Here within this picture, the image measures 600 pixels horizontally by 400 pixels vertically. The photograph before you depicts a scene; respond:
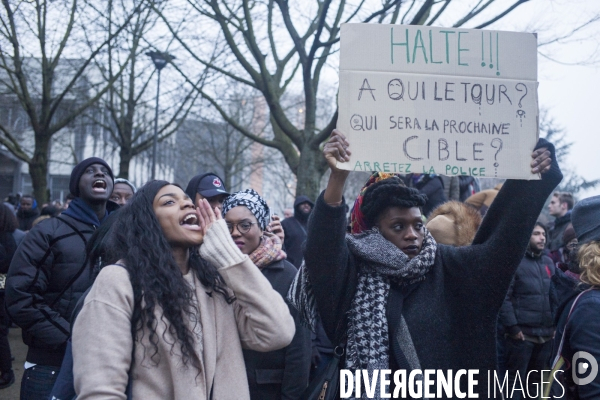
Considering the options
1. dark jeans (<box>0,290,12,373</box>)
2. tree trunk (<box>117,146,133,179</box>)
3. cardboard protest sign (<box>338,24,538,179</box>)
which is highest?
tree trunk (<box>117,146,133,179</box>)

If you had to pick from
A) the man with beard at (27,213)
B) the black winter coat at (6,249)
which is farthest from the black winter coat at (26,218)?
the black winter coat at (6,249)

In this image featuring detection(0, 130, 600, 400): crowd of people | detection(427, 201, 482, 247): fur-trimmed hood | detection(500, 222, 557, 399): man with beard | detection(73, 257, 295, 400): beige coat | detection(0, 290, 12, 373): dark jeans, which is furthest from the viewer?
detection(0, 290, 12, 373): dark jeans

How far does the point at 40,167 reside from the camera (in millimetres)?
14953

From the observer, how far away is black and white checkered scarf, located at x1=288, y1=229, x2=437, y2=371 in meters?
2.66

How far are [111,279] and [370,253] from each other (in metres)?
1.09

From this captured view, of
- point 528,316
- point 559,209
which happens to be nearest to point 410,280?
point 528,316

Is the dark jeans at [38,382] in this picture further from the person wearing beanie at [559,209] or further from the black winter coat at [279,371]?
the person wearing beanie at [559,209]

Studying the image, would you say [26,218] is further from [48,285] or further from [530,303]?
[530,303]

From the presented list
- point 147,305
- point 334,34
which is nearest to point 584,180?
point 334,34

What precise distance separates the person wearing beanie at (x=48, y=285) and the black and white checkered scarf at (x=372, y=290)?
74.1 inches

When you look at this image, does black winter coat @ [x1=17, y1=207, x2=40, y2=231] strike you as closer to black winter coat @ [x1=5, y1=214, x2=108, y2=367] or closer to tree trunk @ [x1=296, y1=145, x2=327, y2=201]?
tree trunk @ [x1=296, y1=145, x2=327, y2=201]

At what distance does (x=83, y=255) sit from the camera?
4117 millimetres

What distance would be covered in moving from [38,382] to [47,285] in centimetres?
64

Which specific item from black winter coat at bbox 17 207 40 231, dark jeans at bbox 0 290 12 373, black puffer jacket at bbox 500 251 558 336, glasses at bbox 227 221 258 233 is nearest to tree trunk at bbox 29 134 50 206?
black winter coat at bbox 17 207 40 231
